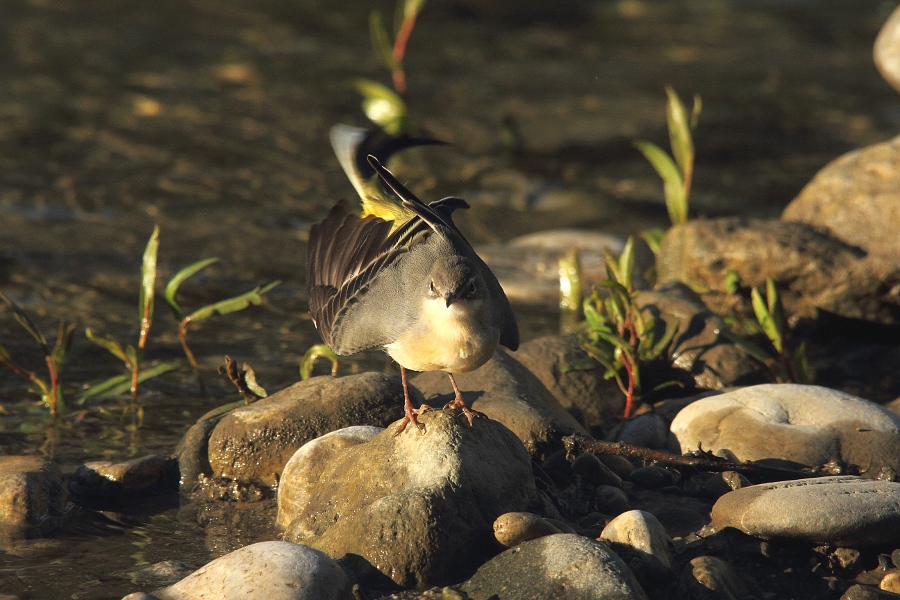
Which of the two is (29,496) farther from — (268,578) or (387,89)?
(387,89)

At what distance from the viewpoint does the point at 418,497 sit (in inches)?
168

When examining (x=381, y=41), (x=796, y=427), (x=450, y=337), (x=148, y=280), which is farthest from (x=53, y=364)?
(x=381, y=41)

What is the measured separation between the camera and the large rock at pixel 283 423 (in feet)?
17.1

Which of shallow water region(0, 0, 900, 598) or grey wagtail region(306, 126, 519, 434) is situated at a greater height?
grey wagtail region(306, 126, 519, 434)

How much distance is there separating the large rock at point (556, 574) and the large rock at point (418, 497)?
161 millimetres

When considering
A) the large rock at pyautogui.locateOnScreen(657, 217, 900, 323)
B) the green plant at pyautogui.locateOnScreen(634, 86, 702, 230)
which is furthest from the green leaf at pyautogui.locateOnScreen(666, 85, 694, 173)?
the large rock at pyautogui.locateOnScreen(657, 217, 900, 323)

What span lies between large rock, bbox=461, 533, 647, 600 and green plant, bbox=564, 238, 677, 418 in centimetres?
200

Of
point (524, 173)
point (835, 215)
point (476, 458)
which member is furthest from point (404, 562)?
point (524, 173)

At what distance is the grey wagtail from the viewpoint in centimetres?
418

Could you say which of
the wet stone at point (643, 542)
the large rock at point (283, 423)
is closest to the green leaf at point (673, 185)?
the large rock at point (283, 423)

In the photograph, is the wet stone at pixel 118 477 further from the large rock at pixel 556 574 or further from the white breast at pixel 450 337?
the large rock at pixel 556 574

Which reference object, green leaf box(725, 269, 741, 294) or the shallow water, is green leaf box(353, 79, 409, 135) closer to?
the shallow water

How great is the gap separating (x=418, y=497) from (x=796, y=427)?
1958 millimetres

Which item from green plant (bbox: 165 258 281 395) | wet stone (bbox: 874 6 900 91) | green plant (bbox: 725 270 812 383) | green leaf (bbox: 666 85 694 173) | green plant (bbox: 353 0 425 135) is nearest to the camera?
green plant (bbox: 165 258 281 395)
